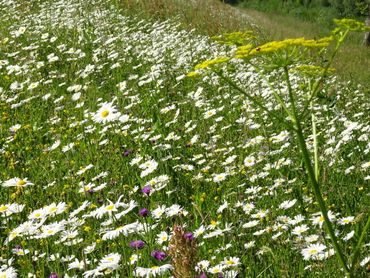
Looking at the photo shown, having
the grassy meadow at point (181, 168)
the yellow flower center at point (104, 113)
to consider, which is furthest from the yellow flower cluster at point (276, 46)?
the yellow flower center at point (104, 113)

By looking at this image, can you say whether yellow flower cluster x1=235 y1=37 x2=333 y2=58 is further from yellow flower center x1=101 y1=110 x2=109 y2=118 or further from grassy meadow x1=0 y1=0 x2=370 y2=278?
yellow flower center x1=101 y1=110 x2=109 y2=118

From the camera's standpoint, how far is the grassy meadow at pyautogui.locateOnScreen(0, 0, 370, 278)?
2.32m

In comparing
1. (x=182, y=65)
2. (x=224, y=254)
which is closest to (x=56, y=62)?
(x=182, y=65)

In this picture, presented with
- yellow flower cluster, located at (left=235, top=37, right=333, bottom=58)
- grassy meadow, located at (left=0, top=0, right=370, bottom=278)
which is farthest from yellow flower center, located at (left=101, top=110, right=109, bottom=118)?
yellow flower cluster, located at (left=235, top=37, right=333, bottom=58)

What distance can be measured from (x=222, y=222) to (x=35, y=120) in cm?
317

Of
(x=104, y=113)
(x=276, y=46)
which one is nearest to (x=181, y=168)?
(x=104, y=113)

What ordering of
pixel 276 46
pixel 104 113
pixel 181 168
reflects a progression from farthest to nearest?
pixel 181 168 → pixel 104 113 → pixel 276 46

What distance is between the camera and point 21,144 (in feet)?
16.9

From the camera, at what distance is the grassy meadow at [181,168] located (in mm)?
2318

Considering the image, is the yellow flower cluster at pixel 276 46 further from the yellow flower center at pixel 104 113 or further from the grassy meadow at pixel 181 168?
the yellow flower center at pixel 104 113

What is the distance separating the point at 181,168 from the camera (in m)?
4.04

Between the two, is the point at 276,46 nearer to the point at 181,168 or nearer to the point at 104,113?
the point at 104,113

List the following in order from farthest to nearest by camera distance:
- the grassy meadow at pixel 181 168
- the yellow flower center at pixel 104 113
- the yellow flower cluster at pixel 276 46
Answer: the yellow flower center at pixel 104 113 < the grassy meadow at pixel 181 168 < the yellow flower cluster at pixel 276 46

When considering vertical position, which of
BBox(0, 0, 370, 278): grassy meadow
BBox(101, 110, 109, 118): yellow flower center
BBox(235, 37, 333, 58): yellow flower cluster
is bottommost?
BBox(0, 0, 370, 278): grassy meadow
